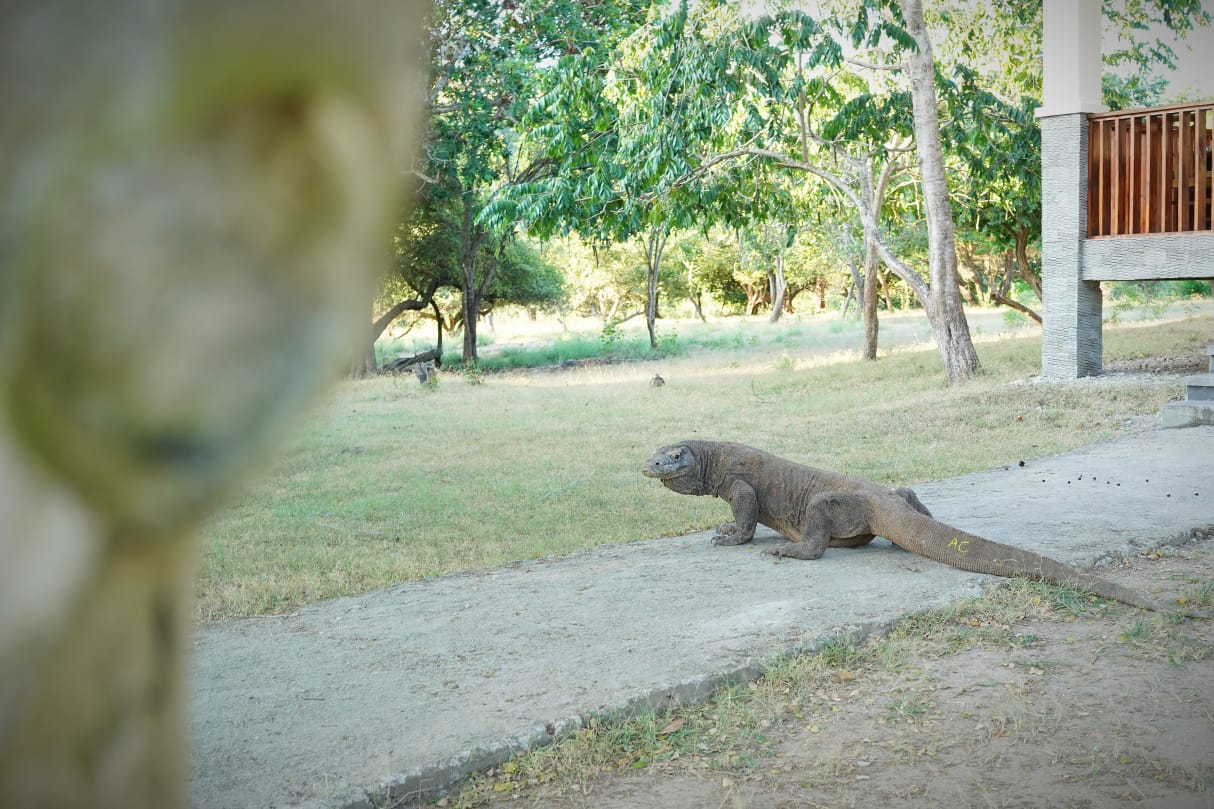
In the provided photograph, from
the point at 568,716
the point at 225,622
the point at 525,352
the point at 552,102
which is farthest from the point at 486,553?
the point at 525,352

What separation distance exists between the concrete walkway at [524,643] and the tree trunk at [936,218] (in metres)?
9.61

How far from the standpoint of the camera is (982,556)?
18.2ft

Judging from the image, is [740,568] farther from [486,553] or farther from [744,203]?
[744,203]

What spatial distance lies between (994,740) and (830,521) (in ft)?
8.33

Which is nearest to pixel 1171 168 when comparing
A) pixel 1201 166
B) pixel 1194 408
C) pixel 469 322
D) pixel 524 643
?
pixel 1201 166

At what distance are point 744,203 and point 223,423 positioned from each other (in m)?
20.0

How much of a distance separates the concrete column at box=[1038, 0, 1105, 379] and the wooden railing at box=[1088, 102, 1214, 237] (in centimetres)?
19

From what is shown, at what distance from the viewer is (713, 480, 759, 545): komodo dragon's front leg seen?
6586 mm

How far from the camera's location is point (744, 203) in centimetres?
2005

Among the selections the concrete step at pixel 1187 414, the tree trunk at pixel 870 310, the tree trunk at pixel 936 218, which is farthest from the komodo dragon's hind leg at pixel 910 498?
the tree trunk at pixel 870 310

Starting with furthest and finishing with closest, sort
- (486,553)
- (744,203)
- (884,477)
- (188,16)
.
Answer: (744,203), (884,477), (486,553), (188,16)

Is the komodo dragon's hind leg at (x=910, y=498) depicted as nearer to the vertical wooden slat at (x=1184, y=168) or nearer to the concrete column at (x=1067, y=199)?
the concrete column at (x=1067, y=199)

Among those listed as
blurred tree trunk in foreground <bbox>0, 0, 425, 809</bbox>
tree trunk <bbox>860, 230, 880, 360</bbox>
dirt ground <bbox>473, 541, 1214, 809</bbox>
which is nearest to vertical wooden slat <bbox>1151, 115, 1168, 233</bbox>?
tree trunk <bbox>860, 230, 880, 360</bbox>

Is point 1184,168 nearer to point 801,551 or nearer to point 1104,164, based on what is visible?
point 1104,164
